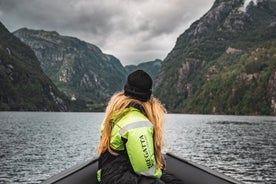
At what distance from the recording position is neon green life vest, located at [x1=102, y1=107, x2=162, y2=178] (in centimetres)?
557

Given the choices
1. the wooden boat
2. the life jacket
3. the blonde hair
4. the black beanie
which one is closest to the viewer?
the life jacket

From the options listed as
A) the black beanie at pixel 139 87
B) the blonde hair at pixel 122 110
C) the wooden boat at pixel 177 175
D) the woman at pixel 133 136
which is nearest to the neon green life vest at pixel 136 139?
the woman at pixel 133 136

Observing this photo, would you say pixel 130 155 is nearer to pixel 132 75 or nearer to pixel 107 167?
pixel 107 167

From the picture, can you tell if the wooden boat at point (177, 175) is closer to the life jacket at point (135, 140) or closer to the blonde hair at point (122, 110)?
the blonde hair at point (122, 110)

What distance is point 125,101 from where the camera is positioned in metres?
6.05

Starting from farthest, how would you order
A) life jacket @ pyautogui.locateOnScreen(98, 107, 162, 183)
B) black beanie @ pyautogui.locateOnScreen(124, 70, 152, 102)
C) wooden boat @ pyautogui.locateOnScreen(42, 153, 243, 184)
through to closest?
1. wooden boat @ pyautogui.locateOnScreen(42, 153, 243, 184)
2. black beanie @ pyautogui.locateOnScreen(124, 70, 152, 102)
3. life jacket @ pyautogui.locateOnScreen(98, 107, 162, 183)

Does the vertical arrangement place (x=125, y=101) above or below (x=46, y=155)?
above

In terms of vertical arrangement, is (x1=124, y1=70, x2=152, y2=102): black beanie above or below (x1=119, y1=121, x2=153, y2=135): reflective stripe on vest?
above

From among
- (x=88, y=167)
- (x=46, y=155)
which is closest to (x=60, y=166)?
(x=46, y=155)

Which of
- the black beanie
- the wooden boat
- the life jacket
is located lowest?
the wooden boat

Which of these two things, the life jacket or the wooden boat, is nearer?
the life jacket

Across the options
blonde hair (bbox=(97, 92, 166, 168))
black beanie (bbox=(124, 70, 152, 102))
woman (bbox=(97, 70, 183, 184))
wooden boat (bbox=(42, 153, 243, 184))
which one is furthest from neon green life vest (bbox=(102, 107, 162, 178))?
wooden boat (bbox=(42, 153, 243, 184))

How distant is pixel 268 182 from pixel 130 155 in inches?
1053

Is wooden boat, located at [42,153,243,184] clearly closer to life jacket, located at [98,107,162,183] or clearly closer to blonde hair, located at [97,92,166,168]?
blonde hair, located at [97,92,166,168]
